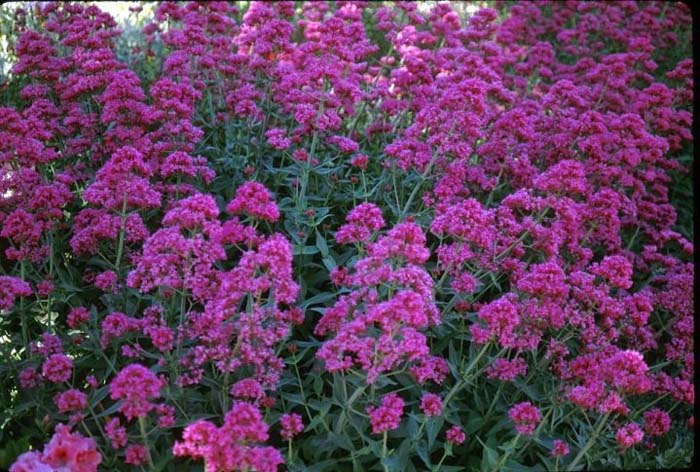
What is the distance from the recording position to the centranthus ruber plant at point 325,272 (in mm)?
3473

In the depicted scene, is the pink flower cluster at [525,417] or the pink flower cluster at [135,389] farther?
the pink flower cluster at [525,417]

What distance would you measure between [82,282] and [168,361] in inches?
53.9

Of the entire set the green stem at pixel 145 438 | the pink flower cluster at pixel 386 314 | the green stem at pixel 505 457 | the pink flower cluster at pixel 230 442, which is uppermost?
the pink flower cluster at pixel 386 314

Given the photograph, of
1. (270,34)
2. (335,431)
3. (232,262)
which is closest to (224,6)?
(270,34)

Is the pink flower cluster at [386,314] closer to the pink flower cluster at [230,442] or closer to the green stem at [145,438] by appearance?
the pink flower cluster at [230,442]

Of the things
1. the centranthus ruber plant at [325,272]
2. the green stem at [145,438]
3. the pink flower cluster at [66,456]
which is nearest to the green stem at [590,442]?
the centranthus ruber plant at [325,272]

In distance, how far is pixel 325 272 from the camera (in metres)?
4.74

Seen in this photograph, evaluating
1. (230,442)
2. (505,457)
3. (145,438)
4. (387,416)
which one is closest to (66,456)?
(145,438)

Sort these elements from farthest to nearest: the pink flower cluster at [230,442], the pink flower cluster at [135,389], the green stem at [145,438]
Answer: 1. the green stem at [145,438]
2. the pink flower cluster at [135,389]
3. the pink flower cluster at [230,442]

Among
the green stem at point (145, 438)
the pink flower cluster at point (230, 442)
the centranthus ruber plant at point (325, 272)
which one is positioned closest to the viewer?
the pink flower cluster at point (230, 442)

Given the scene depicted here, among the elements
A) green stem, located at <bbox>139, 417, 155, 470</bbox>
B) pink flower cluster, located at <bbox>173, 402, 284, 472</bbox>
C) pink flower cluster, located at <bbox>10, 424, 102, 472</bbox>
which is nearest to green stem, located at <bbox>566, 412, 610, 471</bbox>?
pink flower cluster, located at <bbox>173, 402, 284, 472</bbox>

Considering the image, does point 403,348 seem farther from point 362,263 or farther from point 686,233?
point 686,233

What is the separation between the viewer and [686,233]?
655cm

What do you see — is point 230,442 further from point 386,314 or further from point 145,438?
point 386,314
